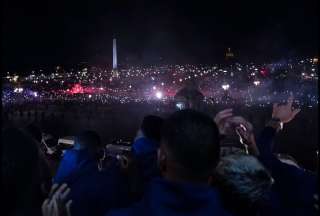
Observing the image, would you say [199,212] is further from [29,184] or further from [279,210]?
[29,184]

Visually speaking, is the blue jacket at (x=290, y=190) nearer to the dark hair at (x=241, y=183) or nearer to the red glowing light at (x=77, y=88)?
the dark hair at (x=241, y=183)

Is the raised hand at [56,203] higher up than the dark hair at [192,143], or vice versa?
the dark hair at [192,143]

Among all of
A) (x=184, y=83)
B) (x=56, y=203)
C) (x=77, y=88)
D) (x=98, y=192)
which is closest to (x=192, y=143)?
(x=56, y=203)

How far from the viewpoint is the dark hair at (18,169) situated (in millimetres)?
2012

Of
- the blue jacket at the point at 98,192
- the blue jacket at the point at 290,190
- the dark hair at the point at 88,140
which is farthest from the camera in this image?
the dark hair at the point at 88,140

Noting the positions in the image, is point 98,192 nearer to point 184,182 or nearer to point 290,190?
point 184,182

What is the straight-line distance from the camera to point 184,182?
1869 mm

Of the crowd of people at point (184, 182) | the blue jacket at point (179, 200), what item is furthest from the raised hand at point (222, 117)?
the blue jacket at point (179, 200)

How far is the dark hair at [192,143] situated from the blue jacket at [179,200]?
118 millimetres

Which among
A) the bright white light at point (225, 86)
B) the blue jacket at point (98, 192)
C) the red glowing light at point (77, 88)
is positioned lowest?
the blue jacket at point (98, 192)

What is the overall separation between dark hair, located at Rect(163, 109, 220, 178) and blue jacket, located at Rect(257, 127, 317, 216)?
23.6 inches

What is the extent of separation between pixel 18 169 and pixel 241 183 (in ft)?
3.91

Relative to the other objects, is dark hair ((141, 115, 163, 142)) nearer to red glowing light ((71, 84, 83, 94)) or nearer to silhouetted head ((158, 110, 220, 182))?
silhouetted head ((158, 110, 220, 182))

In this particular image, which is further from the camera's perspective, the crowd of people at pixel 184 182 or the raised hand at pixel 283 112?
the raised hand at pixel 283 112
